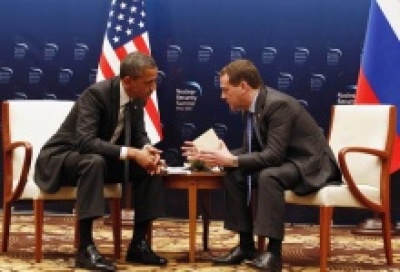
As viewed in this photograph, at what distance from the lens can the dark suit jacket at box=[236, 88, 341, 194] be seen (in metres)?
4.54

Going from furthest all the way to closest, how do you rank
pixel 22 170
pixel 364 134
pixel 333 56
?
pixel 333 56, pixel 364 134, pixel 22 170

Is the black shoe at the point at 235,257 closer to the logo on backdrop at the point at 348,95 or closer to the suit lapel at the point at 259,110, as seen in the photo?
the suit lapel at the point at 259,110

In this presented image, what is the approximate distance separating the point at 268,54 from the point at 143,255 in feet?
9.25

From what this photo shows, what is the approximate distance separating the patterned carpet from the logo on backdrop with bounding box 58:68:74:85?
47.8 inches

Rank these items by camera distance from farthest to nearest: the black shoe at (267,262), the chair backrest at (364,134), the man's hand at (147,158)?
the chair backrest at (364,134), the man's hand at (147,158), the black shoe at (267,262)

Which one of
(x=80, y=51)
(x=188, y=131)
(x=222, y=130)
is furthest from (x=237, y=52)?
(x=80, y=51)

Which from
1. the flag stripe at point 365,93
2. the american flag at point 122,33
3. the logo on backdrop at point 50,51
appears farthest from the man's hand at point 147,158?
the logo on backdrop at point 50,51

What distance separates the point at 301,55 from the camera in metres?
6.95

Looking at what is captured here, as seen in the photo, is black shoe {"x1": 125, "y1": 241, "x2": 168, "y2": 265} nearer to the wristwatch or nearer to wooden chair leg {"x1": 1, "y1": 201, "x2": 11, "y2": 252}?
the wristwatch

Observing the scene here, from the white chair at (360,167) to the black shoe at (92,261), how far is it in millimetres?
1031

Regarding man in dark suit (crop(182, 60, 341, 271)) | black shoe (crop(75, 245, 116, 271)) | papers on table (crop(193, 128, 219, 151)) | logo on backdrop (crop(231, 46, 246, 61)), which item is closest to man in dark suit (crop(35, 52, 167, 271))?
black shoe (crop(75, 245, 116, 271))

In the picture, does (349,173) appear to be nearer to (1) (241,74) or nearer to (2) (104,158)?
(1) (241,74)

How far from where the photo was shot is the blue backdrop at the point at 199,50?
6.91 metres

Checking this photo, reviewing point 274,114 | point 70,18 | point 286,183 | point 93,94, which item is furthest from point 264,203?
point 70,18
